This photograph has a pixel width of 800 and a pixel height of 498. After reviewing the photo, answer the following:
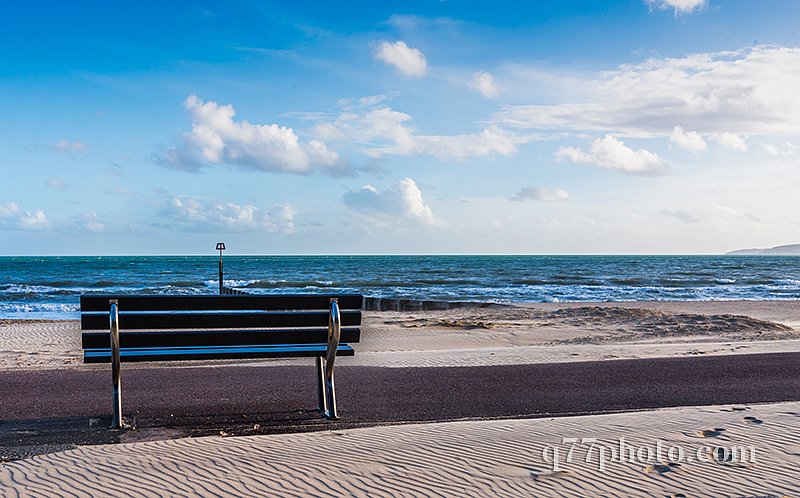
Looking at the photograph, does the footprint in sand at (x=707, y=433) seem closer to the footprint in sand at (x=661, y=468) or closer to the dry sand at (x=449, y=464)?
the dry sand at (x=449, y=464)

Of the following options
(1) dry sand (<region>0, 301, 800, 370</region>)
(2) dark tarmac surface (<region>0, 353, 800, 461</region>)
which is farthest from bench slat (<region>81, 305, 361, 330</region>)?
(1) dry sand (<region>0, 301, 800, 370</region>)

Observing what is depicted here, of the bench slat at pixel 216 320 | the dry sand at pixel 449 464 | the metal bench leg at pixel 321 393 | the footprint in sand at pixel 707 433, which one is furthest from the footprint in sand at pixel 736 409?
the metal bench leg at pixel 321 393

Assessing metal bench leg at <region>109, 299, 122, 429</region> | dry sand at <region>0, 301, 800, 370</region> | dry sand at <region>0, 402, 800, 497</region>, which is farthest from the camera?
dry sand at <region>0, 301, 800, 370</region>

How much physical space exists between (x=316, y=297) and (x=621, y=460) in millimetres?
2754

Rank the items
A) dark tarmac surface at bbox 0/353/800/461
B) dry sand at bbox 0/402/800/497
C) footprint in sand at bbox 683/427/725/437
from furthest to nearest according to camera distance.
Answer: dark tarmac surface at bbox 0/353/800/461
footprint in sand at bbox 683/427/725/437
dry sand at bbox 0/402/800/497

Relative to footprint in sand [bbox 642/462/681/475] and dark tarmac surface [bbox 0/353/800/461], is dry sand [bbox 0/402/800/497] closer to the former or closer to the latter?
footprint in sand [bbox 642/462/681/475]

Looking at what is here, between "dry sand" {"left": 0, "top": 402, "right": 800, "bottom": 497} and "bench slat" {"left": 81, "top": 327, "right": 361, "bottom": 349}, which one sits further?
"bench slat" {"left": 81, "top": 327, "right": 361, "bottom": 349}

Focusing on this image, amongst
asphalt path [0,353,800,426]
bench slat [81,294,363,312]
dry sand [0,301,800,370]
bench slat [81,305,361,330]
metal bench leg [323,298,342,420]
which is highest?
bench slat [81,294,363,312]

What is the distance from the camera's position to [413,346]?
1524 cm

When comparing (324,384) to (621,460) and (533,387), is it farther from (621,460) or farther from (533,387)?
(621,460)

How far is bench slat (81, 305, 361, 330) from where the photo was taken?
5.79 m

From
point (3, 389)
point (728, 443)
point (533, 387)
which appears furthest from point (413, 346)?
point (728, 443)

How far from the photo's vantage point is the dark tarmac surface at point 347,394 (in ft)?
18.9

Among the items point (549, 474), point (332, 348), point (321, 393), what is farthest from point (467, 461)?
point (321, 393)
